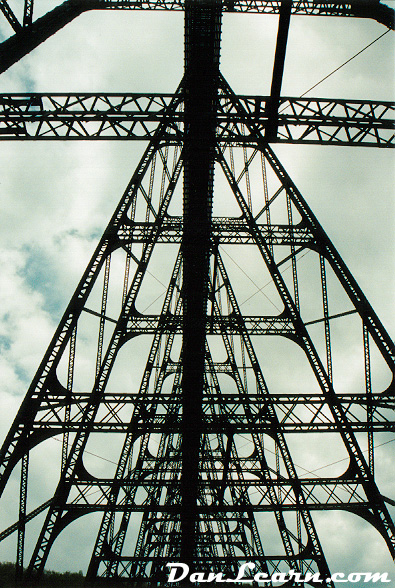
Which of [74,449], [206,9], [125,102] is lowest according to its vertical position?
[74,449]

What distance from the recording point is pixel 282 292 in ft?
36.1

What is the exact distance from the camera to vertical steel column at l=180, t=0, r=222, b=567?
9.75 metres

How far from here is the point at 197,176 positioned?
11555mm

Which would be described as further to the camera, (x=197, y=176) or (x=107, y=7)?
(x=197, y=176)

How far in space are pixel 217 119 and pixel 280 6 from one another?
2337 mm

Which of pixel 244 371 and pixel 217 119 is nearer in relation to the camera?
pixel 217 119

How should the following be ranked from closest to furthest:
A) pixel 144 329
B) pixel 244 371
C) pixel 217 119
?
pixel 217 119 < pixel 144 329 < pixel 244 371

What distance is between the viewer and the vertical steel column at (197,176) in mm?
9750

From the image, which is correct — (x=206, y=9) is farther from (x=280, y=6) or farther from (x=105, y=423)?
(x=105, y=423)

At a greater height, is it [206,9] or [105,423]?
[206,9]

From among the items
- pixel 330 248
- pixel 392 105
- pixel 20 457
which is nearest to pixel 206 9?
pixel 392 105

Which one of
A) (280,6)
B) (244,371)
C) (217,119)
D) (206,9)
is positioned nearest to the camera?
(280,6)

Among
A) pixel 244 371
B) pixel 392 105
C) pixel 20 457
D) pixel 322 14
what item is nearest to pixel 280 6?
pixel 322 14

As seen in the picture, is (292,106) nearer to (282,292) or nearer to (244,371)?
(282,292)
